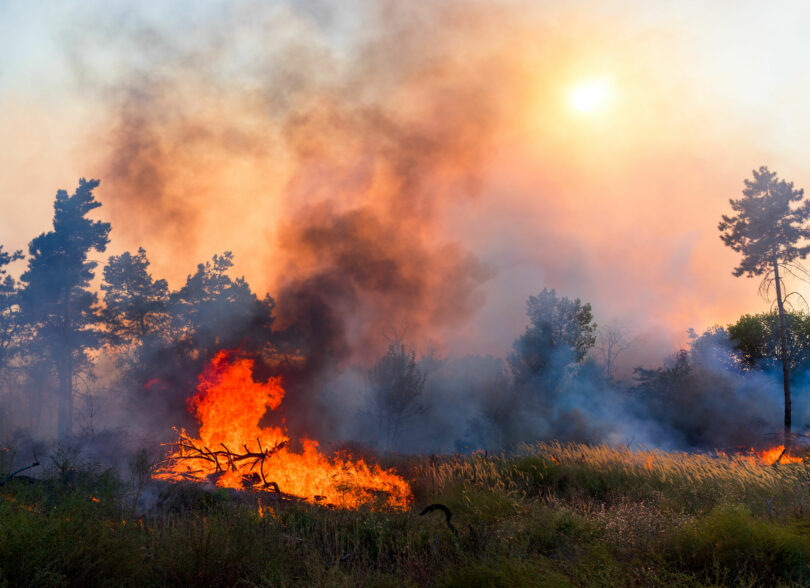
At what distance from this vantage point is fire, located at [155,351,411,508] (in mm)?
13273

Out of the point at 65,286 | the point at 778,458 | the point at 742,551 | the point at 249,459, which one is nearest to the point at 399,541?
the point at 742,551

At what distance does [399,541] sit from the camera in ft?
24.9

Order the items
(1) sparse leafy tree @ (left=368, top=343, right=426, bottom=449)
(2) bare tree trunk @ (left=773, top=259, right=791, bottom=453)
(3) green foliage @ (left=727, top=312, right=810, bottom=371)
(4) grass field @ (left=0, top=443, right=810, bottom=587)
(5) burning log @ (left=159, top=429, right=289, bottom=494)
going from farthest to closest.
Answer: (3) green foliage @ (left=727, top=312, right=810, bottom=371), (1) sparse leafy tree @ (left=368, top=343, right=426, bottom=449), (2) bare tree trunk @ (left=773, top=259, right=791, bottom=453), (5) burning log @ (left=159, top=429, right=289, bottom=494), (4) grass field @ (left=0, top=443, right=810, bottom=587)

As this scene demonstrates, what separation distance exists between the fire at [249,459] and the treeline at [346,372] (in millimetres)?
8949

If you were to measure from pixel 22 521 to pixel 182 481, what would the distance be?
696cm

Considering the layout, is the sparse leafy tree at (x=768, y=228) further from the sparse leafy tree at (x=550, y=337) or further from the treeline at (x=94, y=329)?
the treeline at (x=94, y=329)

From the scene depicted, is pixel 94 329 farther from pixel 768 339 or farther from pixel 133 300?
pixel 768 339

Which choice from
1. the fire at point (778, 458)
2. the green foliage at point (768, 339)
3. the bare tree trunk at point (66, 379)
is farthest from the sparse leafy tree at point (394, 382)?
the green foliage at point (768, 339)

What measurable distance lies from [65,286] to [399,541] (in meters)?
29.9

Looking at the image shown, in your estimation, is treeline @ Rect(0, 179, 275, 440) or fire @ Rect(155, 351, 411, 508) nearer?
fire @ Rect(155, 351, 411, 508)

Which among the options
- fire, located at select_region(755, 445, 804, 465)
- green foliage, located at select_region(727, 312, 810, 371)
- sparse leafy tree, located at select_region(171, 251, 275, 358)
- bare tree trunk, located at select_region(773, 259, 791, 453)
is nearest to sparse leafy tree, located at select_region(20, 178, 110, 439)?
sparse leafy tree, located at select_region(171, 251, 275, 358)

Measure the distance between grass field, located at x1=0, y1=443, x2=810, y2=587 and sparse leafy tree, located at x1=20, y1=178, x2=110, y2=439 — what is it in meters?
22.0

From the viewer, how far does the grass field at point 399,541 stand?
5.57 meters

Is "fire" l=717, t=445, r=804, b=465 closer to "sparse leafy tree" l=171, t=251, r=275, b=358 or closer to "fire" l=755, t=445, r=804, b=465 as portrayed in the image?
"fire" l=755, t=445, r=804, b=465
